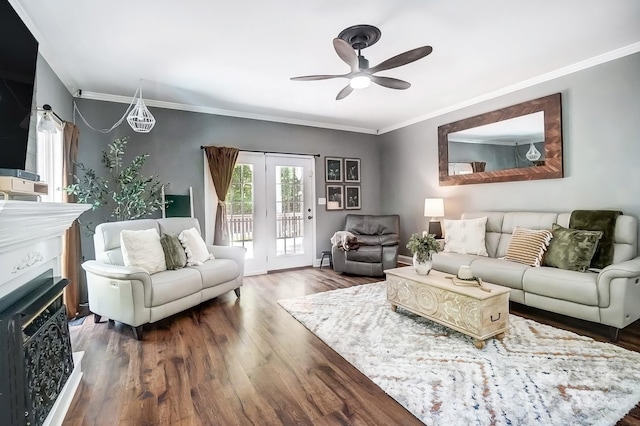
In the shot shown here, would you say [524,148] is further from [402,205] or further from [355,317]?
[355,317]

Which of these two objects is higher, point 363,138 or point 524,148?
point 363,138

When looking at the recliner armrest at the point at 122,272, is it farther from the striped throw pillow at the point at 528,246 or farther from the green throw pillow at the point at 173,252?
the striped throw pillow at the point at 528,246

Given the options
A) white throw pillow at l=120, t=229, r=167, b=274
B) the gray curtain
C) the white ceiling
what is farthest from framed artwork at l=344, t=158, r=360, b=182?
white throw pillow at l=120, t=229, r=167, b=274

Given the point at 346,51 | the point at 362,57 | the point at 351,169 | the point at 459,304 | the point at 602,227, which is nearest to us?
the point at 346,51

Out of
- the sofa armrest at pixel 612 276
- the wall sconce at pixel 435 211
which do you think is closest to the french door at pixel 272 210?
the wall sconce at pixel 435 211

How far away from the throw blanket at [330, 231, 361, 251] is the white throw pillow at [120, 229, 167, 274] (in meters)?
2.64

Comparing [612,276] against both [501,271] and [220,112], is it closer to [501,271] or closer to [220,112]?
[501,271]

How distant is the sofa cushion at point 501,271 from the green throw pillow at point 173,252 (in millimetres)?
3295

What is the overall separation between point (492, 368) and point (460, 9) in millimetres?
2682

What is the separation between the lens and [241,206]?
198 inches

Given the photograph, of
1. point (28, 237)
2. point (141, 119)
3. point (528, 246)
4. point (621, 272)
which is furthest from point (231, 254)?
point (621, 272)

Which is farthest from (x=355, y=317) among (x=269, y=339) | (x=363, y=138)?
(x=363, y=138)

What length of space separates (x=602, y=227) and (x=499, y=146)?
63.7 inches

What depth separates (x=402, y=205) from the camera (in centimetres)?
591
